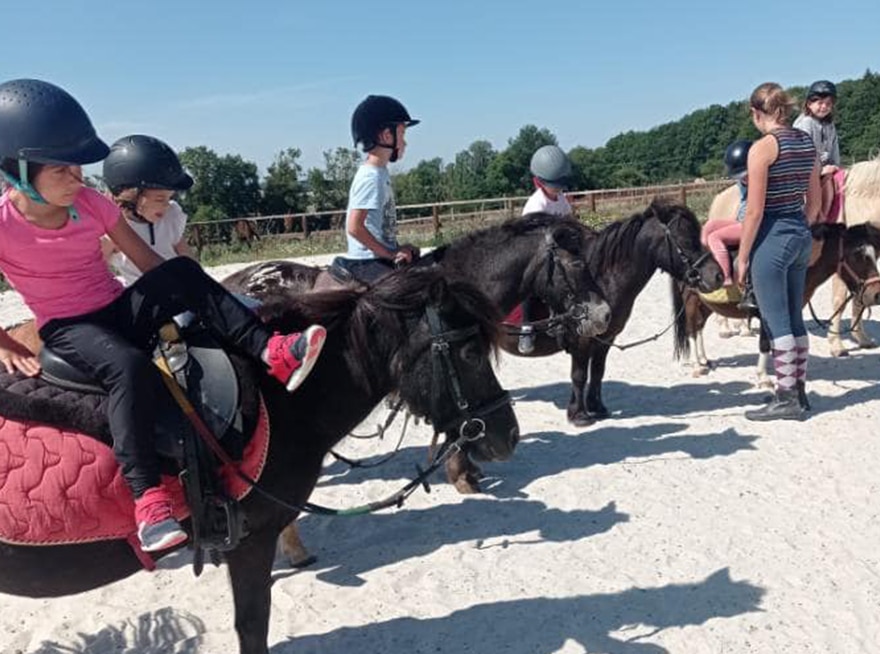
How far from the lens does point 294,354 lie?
96.8 inches

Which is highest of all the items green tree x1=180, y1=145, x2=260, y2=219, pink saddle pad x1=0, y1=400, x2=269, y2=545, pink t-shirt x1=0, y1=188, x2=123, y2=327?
green tree x1=180, y1=145, x2=260, y2=219

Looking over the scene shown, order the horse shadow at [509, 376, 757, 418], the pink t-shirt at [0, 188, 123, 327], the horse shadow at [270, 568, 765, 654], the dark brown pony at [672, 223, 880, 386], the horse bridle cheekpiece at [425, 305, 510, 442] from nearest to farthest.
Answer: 1. the pink t-shirt at [0, 188, 123, 327]
2. the horse bridle cheekpiece at [425, 305, 510, 442]
3. the horse shadow at [270, 568, 765, 654]
4. the horse shadow at [509, 376, 757, 418]
5. the dark brown pony at [672, 223, 880, 386]

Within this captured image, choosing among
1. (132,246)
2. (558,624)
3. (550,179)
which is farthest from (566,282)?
(132,246)

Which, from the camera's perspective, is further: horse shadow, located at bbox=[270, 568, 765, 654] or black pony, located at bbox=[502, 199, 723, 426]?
black pony, located at bbox=[502, 199, 723, 426]

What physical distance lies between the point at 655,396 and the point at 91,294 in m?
5.71

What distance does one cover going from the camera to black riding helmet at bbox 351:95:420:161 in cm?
442

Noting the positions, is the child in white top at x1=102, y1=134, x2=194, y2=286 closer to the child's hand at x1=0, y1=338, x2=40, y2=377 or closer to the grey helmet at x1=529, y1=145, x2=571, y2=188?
the child's hand at x1=0, y1=338, x2=40, y2=377

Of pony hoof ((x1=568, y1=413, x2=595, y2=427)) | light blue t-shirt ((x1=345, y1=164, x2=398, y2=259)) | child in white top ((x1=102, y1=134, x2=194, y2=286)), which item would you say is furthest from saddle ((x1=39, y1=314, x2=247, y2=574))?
pony hoof ((x1=568, y1=413, x2=595, y2=427))

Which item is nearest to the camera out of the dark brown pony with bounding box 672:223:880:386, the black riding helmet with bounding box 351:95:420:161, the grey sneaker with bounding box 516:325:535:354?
the black riding helmet with bounding box 351:95:420:161

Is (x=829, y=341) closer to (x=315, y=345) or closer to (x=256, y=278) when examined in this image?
(x=256, y=278)

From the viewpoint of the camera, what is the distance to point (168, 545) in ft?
7.43

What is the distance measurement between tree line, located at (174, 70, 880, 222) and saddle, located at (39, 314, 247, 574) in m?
14.4

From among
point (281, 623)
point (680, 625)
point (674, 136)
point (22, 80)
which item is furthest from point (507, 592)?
point (674, 136)

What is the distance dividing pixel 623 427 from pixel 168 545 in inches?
181
